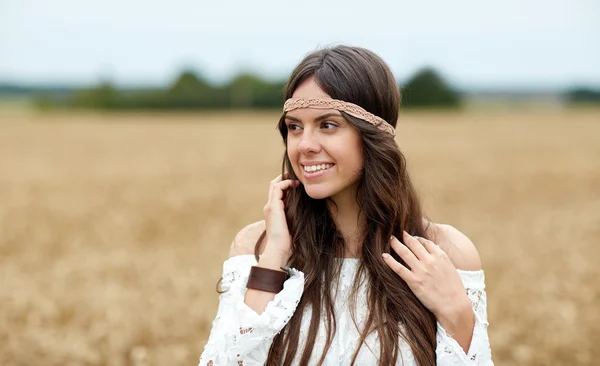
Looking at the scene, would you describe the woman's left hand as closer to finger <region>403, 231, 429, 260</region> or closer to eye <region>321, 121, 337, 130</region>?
finger <region>403, 231, 429, 260</region>

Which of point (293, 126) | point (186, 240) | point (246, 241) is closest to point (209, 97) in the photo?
point (186, 240)

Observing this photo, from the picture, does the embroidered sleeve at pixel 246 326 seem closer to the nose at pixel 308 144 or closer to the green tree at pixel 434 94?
the nose at pixel 308 144

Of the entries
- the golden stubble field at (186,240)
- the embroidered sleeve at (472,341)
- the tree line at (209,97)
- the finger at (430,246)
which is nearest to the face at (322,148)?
the finger at (430,246)

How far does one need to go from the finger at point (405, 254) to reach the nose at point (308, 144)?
1.59 ft

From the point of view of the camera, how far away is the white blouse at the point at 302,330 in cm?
276

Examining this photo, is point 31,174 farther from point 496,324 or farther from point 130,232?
point 496,324

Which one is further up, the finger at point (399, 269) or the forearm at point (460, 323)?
the finger at point (399, 269)

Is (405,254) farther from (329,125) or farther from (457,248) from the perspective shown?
(329,125)

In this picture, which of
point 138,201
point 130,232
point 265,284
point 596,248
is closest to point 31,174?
point 138,201

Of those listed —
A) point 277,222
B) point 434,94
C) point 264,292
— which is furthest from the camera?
point 434,94

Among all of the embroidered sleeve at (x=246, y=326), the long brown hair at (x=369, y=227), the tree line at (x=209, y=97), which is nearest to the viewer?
the embroidered sleeve at (x=246, y=326)

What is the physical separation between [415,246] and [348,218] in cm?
38

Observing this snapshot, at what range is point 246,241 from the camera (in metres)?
3.19

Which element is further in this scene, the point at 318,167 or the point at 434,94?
the point at 434,94
